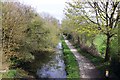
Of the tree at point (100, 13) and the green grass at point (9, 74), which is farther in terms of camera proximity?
the tree at point (100, 13)

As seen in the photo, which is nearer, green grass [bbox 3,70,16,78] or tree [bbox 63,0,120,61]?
green grass [bbox 3,70,16,78]

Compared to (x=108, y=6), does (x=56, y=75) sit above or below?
below

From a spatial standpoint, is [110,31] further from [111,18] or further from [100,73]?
[100,73]

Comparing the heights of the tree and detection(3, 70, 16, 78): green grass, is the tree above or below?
above

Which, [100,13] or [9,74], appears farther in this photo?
[100,13]

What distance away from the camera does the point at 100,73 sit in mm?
20688

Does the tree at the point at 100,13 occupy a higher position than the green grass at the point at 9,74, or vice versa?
the tree at the point at 100,13

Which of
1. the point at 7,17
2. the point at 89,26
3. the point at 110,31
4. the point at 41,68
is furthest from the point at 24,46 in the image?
the point at 110,31

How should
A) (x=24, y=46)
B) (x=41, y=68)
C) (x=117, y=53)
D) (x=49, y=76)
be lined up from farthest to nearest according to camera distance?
(x=41, y=68) < (x=24, y=46) < (x=49, y=76) < (x=117, y=53)

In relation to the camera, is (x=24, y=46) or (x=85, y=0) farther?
(x=24, y=46)

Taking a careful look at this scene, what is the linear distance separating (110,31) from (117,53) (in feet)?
22.6

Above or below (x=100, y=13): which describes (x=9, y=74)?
below

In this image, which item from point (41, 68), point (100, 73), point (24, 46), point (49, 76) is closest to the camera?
point (100, 73)

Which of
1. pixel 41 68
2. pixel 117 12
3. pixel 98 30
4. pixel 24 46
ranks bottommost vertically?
pixel 41 68
